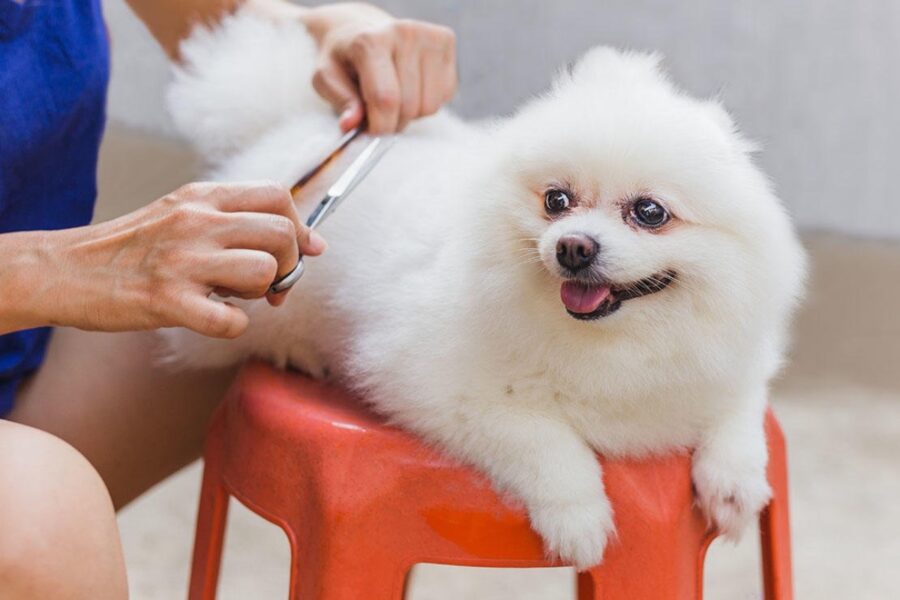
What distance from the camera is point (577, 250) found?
2.46ft

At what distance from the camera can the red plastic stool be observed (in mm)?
853

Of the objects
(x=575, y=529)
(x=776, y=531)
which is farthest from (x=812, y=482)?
(x=575, y=529)

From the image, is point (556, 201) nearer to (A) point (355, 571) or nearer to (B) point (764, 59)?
(A) point (355, 571)

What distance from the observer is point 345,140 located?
1.06m

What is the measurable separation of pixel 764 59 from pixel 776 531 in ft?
4.56

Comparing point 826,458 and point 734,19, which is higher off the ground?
point 734,19

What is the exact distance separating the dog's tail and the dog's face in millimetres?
431

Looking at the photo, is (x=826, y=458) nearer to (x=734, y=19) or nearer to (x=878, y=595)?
(x=878, y=595)

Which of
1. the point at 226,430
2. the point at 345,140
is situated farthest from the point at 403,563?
the point at 345,140

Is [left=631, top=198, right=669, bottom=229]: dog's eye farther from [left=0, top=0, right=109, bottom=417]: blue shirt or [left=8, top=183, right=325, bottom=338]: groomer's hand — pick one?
[left=0, top=0, right=109, bottom=417]: blue shirt

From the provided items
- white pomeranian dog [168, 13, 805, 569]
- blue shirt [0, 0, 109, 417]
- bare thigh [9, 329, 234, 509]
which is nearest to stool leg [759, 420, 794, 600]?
white pomeranian dog [168, 13, 805, 569]

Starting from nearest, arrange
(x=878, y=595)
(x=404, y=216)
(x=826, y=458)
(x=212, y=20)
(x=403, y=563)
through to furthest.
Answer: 1. (x=403, y=563)
2. (x=404, y=216)
3. (x=212, y=20)
4. (x=878, y=595)
5. (x=826, y=458)

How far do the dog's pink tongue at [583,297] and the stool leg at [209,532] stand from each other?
417 mm

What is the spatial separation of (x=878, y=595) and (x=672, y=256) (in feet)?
3.50
